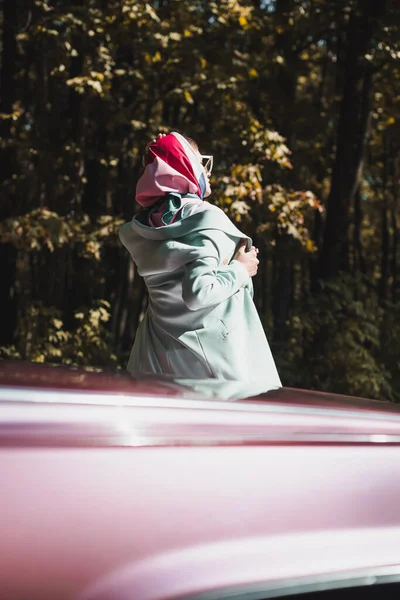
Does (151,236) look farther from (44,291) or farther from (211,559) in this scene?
(44,291)

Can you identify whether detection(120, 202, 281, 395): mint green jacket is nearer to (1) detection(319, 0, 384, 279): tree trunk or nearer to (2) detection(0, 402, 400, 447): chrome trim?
(2) detection(0, 402, 400, 447): chrome trim

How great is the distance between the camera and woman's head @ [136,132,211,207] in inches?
140

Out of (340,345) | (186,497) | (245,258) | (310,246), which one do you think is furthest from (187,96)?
(186,497)

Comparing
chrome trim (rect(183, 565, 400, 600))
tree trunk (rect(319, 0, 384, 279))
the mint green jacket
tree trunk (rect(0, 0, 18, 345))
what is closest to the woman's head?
the mint green jacket

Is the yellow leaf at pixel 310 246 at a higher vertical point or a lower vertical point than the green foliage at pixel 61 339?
higher

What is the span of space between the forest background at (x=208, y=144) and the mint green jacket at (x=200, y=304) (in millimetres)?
5181

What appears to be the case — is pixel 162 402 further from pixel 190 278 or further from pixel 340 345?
pixel 340 345

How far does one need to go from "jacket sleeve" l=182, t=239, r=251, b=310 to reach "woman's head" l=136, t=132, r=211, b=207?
16.1 inches

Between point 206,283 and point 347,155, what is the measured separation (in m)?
7.33

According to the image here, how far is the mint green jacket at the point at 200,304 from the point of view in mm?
3270

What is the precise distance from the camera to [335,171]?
1020 cm

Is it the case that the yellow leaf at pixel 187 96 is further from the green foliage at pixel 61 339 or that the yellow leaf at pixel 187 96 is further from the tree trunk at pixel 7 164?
the green foliage at pixel 61 339

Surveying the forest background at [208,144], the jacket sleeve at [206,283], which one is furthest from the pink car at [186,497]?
the forest background at [208,144]

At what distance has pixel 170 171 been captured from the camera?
3551 mm
